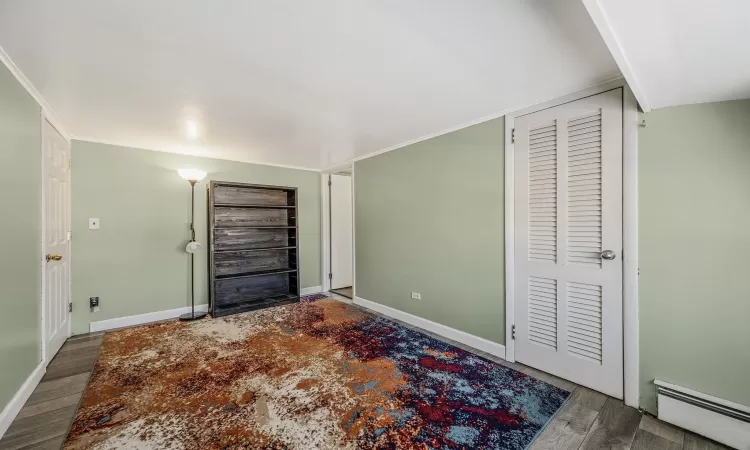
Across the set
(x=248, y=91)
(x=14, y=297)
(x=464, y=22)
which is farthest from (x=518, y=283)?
(x=14, y=297)

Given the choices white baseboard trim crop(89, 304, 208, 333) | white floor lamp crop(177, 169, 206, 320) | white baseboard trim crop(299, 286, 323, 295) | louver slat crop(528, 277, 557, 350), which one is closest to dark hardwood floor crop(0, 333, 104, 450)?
white baseboard trim crop(89, 304, 208, 333)

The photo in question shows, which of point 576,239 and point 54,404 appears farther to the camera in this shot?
point 576,239

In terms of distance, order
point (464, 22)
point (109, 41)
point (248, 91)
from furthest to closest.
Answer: point (248, 91)
point (109, 41)
point (464, 22)

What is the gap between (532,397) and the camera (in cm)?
198

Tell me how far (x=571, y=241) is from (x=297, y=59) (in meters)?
2.21

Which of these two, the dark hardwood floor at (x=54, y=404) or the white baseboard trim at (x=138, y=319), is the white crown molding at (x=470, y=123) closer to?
the white baseboard trim at (x=138, y=319)

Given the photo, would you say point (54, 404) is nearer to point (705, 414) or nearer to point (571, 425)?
point (571, 425)

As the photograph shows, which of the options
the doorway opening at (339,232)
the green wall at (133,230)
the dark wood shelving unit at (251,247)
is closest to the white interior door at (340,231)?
the doorway opening at (339,232)

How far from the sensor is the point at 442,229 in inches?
121

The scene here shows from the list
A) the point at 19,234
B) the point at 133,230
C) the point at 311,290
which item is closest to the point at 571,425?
the point at 19,234

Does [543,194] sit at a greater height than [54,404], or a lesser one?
greater

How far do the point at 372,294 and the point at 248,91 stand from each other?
284cm

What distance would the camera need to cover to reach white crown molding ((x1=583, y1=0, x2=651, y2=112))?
104 centimetres

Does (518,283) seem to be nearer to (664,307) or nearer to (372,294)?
(664,307)
